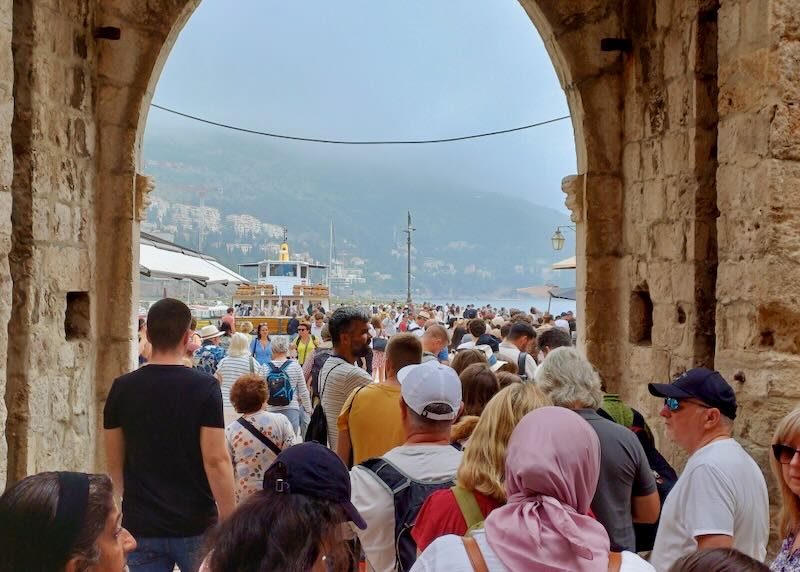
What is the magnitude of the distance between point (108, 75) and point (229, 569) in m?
4.75

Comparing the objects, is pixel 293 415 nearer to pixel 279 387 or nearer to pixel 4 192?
pixel 279 387

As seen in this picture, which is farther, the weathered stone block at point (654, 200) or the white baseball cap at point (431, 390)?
the weathered stone block at point (654, 200)

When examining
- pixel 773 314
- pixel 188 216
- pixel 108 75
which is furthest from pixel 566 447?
pixel 188 216

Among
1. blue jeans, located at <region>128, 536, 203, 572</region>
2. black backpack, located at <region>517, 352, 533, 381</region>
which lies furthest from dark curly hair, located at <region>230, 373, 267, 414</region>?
black backpack, located at <region>517, 352, 533, 381</region>

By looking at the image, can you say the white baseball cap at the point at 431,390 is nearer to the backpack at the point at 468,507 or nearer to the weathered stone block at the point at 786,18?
the backpack at the point at 468,507

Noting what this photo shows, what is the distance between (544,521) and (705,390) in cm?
129

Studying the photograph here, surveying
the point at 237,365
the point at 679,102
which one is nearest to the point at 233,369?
the point at 237,365

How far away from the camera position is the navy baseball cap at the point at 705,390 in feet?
9.43

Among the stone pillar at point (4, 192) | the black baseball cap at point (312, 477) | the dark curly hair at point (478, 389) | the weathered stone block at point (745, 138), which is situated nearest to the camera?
the black baseball cap at point (312, 477)

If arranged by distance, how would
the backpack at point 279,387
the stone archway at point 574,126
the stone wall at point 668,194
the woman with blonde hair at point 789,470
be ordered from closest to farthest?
the woman with blonde hair at point 789,470
the stone wall at point 668,194
the stone archway at point 574,126
the backpack at point 279,387

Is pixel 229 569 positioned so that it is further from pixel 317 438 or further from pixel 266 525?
pixel 317 438

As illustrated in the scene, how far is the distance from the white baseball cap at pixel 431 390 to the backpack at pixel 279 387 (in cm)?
339

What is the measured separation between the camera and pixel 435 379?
8.61ft

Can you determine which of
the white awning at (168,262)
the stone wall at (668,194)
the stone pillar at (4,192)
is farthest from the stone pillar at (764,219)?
the white awning at (168,262)
